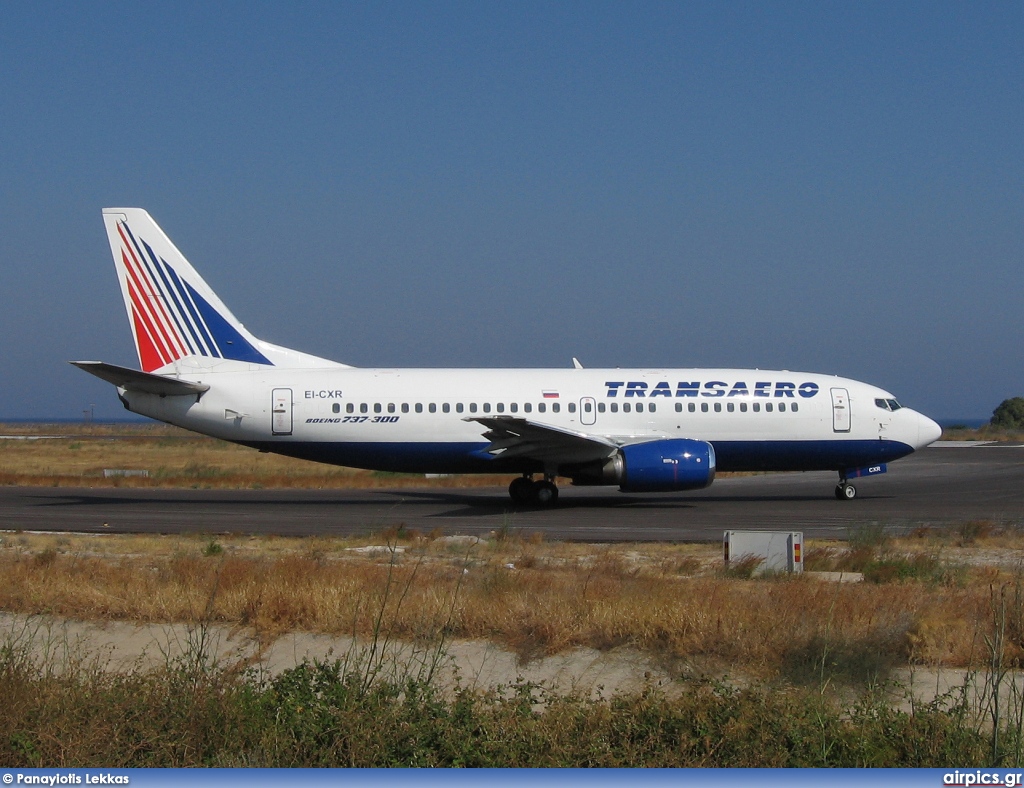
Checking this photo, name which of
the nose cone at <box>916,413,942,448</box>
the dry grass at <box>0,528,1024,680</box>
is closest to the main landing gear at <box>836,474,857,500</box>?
the nose cone at <box>916,413,942,448</box>

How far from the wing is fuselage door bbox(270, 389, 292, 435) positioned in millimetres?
4747

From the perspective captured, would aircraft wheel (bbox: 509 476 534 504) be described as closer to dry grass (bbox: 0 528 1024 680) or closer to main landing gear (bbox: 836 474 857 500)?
main landing gear (bbox: 836 474 857 500)

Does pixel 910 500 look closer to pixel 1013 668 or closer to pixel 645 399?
pixel 645 399

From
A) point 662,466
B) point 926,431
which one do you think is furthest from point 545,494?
point 926,431

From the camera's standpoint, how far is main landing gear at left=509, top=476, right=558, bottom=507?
26.4m

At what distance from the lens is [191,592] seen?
1133 centimetres

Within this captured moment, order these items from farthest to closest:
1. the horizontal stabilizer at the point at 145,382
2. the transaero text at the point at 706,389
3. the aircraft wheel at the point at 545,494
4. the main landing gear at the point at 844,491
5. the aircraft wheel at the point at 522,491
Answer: the main landing gear at the point at 844,491 < the transaero text at the point at 706,389 < the aircraft wheel at the point at 522,491 < the aircraft wheel at the point at 545,494 < the horizontal stabilizer at the point at 145,382

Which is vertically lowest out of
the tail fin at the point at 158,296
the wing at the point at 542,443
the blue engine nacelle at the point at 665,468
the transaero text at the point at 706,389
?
the blue engine nacelle at the point at 665,468

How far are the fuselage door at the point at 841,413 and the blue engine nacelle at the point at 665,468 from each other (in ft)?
16.0

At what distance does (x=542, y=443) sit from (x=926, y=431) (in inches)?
441

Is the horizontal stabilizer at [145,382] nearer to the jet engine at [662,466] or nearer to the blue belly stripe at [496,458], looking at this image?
the blue belly stripe at [496,458]

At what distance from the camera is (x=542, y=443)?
25.2m

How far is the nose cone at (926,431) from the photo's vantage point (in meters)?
28.1

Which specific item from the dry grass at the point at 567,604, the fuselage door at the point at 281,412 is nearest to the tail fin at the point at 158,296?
the fuselage door at the point at 281,412
